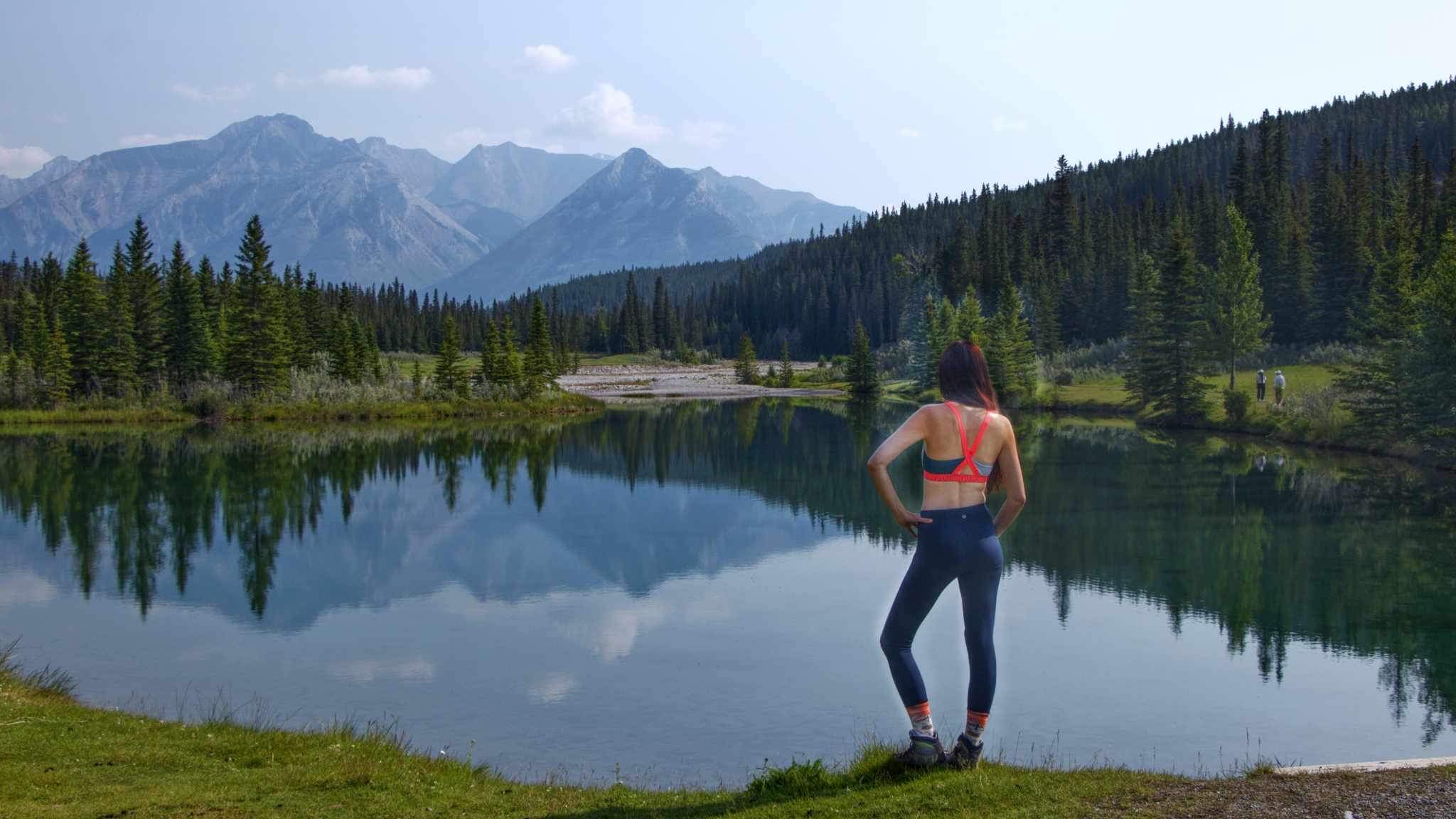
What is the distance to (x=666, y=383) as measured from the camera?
126m

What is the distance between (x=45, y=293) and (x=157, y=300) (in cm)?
2620

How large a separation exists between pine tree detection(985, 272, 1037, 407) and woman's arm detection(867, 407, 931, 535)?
2868 inches

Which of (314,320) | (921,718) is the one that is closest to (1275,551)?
(921,718)

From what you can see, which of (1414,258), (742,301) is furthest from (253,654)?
(742,301)

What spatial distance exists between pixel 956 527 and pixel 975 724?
156 cm

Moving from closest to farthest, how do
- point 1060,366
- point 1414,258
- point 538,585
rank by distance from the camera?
point 538,585 → point 1414,258 → point 1060,366

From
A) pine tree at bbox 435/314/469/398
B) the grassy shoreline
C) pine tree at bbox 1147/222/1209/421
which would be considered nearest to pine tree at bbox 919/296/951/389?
pine tree at bbox 1147/222/1209/421

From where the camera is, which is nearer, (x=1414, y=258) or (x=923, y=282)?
(x=1414, y=258)

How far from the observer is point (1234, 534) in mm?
28703

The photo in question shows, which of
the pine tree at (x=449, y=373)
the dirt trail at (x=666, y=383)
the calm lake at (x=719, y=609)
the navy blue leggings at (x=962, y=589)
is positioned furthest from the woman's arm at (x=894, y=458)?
the dirt trail at (x=666, y=383)

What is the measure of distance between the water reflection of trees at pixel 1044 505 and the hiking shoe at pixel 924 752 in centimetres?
855

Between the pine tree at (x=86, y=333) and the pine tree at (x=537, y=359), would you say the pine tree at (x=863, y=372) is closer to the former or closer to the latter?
the pine tree at (x=537, y=359)

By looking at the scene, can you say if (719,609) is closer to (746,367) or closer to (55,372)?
(55,372)

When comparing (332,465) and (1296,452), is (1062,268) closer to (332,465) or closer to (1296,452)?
(1296,452)
